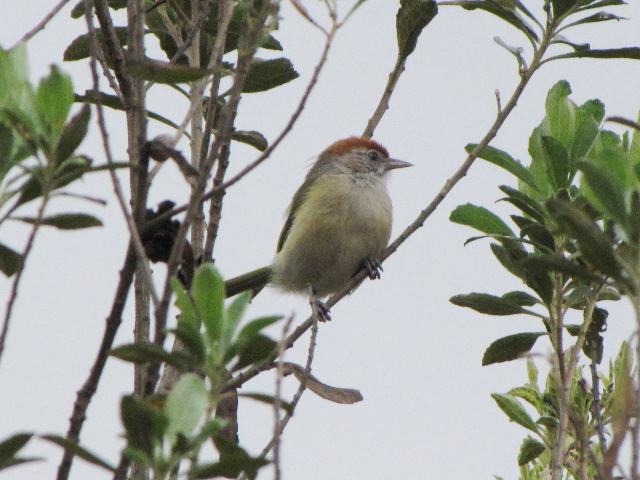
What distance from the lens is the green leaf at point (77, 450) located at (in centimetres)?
169

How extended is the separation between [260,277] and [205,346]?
208 inches

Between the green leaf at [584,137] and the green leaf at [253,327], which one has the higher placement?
the green leaf at [584,137]

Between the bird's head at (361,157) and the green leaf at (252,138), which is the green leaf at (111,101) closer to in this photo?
the green leaf at (252,138)

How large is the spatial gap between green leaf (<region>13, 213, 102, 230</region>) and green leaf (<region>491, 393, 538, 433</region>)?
4.87 feet

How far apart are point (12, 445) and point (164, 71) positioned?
0.82 metres

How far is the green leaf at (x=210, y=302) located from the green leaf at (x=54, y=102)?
0.42 meters

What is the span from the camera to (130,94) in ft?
9.97

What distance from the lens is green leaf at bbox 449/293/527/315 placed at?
317 centimetres

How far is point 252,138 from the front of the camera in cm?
411

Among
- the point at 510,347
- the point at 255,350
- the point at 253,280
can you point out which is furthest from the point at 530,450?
the point at 253,280

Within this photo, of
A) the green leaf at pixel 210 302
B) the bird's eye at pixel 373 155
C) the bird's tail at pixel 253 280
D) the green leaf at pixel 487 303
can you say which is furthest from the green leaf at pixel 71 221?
the bird's eye at pixel 373 155

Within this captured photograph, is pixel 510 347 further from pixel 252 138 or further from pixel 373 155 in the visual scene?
A: pixel 373 155

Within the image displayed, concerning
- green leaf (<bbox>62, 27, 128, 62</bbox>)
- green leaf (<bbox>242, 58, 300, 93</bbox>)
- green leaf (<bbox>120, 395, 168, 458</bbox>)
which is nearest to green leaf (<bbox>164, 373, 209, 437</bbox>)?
green leaf (<bbox>120, 395, 168, 458</bbox>)

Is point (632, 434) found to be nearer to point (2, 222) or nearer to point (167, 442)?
point (167, 442)
